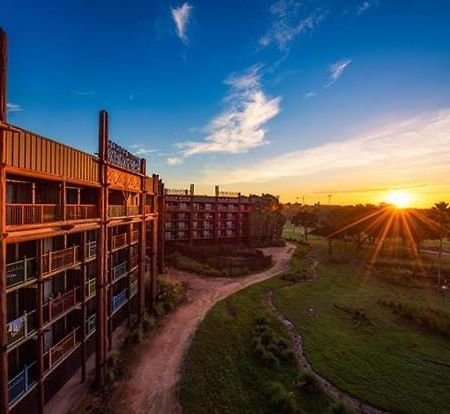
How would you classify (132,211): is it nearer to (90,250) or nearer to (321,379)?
(90,250)

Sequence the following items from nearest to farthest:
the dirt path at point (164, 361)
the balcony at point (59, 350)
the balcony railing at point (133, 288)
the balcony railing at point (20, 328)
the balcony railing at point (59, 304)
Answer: the balcony railing at point (20, 328), the balcony at point (59, 350), the balcony railing at point (59, 304), the dirt path at point (164, 361), the balcony railing at point (133, 288)

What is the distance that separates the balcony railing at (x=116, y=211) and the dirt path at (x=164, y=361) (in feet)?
34.1

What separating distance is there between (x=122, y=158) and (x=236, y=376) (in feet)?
57.0

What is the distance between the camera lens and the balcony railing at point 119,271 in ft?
88.0

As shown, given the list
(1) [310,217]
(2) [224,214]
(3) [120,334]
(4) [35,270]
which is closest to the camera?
(4) [35,270]

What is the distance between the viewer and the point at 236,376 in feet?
69.7

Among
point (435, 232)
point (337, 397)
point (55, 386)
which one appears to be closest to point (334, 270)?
point (435, 232)

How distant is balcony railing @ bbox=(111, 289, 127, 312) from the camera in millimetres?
25844

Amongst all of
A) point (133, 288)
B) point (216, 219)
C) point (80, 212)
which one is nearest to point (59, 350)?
Result: point (80, 212)

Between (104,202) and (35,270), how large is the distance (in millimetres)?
5627

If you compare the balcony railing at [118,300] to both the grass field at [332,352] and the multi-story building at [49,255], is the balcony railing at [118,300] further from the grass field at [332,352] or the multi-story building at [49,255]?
the grass field at [332,352]

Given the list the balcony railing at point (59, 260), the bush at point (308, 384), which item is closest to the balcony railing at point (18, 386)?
the balcony railing at point (59, 260)

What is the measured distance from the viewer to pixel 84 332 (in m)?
21.0

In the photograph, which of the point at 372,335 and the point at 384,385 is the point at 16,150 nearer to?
the point at 384,385
